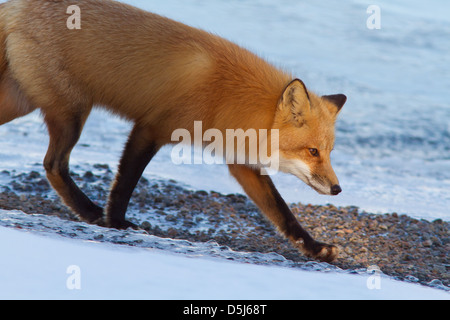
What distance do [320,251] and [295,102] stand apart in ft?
3.40

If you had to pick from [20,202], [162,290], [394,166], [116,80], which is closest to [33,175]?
[20,202]

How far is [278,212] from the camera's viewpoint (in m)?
4.18

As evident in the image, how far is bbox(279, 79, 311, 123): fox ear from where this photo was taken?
3722 mm

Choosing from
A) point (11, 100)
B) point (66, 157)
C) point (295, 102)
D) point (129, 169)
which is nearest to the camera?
point (295, 102)

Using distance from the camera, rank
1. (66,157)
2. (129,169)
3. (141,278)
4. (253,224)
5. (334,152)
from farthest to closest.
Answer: (334,152), (253,224), (66,157), (129,169), (141,278)

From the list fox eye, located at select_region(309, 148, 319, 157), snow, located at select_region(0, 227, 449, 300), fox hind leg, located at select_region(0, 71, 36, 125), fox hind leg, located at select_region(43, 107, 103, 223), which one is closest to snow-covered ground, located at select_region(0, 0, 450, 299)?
snow, located at select_region(0, 227, 449, 300)

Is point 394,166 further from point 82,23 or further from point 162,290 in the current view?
point 162,290

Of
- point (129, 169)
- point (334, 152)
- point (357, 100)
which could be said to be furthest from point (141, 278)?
point (357, 100)

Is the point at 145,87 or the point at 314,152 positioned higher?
the point at 145,87

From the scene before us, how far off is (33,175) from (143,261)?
9.48ft

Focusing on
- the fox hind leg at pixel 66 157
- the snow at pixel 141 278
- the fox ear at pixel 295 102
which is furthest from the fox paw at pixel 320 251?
the fox hind leg at pixel 66 157

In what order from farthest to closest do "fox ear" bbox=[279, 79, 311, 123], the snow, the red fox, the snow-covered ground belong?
the red fox, "fox ear" bbox=[279, 79, 311, 123], the snow-covered ground, the snow

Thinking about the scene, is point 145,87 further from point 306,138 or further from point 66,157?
point 306,138

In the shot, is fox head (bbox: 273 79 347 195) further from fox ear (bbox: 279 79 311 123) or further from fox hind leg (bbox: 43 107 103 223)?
fox hind leg (bbox: 43 107 103 223)
